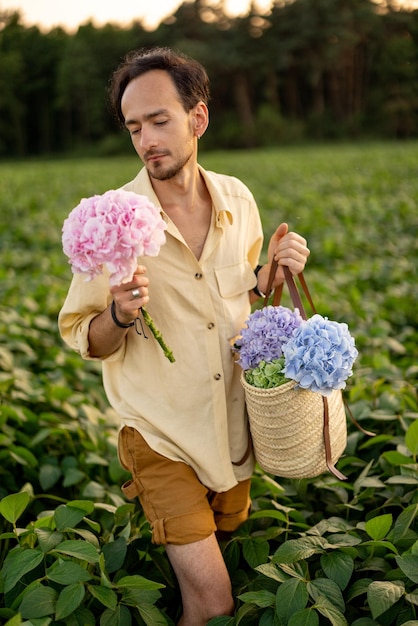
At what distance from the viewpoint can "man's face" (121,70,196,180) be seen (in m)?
2.09

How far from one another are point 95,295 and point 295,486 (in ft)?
3.80

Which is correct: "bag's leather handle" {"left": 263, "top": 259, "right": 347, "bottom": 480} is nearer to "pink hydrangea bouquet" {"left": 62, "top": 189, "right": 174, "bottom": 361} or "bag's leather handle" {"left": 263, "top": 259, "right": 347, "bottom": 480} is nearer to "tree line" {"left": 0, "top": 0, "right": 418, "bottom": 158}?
"pink hydrangea bouquet" {"left": 62, "top": 189, "right": 174, "bottom": 361}

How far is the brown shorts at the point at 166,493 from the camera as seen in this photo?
2.08m

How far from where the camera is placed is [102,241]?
1.74 meters

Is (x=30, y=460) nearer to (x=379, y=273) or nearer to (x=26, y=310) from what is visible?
(x=26, y=310)

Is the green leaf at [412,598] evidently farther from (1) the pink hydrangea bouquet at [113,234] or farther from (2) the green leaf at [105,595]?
(1) the pink hydrangea bouquet at [113,234]

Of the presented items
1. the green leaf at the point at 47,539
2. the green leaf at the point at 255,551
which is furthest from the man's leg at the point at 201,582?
the green leaf at the point at 47,539

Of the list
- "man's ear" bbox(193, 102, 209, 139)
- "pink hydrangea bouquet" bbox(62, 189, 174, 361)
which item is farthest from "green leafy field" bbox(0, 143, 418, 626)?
"man's ear" bbox(193, 102, 209, 139)

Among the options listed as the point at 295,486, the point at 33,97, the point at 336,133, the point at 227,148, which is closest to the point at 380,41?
the point at 336,133

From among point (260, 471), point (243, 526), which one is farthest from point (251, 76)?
point (243, 526)

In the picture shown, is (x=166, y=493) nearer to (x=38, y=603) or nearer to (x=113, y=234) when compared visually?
(x=38, y=603)

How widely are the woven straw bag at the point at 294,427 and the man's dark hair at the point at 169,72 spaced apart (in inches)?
23.1

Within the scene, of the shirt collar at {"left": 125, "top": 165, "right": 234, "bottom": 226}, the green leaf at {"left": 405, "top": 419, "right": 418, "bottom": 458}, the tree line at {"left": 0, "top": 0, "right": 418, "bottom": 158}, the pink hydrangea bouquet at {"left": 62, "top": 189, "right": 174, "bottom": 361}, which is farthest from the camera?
the tree line at {"left": 0, "top": 0, "right": 418, "bottom": 158}

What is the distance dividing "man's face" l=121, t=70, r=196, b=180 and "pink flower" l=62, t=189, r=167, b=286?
33 cm
